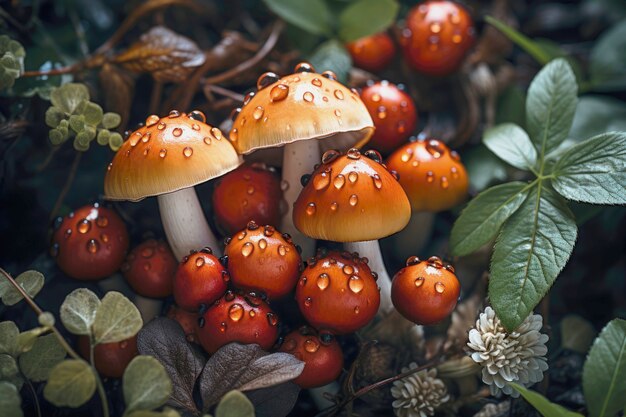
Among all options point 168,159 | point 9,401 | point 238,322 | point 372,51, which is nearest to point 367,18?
point 372,51

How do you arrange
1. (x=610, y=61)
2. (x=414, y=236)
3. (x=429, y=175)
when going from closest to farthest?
1. (x=429, y=175)
2. (x=414, y=236)
3. (x=610, y=61)

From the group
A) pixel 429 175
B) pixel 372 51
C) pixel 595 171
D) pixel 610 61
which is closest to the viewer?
pixel 595 171

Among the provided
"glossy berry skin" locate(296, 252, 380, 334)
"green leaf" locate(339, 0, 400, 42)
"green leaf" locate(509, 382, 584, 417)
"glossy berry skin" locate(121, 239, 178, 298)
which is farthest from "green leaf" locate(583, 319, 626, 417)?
"green leaf" locate(339, 0, 400, 42)

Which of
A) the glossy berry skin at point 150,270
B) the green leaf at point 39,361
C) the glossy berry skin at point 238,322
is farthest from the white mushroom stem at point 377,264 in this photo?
the green leaf at point 39,361

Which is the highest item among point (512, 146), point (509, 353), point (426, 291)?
point (512, 146)

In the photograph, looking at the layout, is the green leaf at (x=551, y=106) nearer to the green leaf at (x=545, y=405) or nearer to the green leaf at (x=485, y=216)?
the green leaf at (x=485, y=216)

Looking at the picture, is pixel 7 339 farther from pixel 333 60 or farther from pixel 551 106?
pixel 551 106
